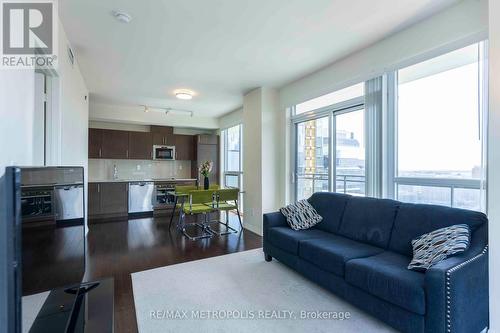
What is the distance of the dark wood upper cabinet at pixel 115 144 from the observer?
637cm

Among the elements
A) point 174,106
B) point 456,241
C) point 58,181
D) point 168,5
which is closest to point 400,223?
point 456,241

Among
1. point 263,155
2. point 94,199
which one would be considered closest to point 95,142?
point 94,199

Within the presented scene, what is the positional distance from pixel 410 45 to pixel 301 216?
2.35 m

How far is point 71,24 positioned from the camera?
270 centimetres

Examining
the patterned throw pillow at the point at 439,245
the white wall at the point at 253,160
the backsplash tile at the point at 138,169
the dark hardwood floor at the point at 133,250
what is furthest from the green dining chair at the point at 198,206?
the patterned throw pillow at the point at 439,245

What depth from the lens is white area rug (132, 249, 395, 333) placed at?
206 cm

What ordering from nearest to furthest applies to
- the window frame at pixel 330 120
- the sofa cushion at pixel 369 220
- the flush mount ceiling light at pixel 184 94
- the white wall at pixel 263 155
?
the sofa cushion at pixel 369 220
the window frame at pixel 330 120
the white wall at pixel 263 155
the flush mount ceiling light at pixel 184 94

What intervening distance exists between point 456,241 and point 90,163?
7.30 m

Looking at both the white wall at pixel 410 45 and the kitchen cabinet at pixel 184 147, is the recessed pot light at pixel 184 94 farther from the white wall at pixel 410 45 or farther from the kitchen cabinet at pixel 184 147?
the white wall at pixel 410 45

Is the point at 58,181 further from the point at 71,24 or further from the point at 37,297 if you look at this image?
the point at 71,24

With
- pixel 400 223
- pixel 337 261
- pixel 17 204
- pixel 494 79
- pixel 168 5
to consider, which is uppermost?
pixel 168 5

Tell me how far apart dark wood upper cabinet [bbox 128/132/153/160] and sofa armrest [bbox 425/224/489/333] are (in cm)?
656

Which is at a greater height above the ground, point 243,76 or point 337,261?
point 243,76

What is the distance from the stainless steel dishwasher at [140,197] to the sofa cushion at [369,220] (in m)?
4.89
